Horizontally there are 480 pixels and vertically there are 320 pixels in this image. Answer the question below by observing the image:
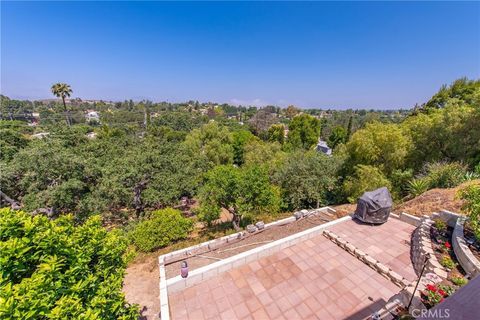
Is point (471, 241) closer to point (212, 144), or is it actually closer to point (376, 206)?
point (376, 206)

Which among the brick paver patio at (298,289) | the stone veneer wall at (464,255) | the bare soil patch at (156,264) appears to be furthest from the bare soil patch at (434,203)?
the bare soil patch at (156,264)

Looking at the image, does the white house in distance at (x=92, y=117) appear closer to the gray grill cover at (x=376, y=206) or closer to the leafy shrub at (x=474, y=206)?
the gray grill cover at (x=376, y=206)

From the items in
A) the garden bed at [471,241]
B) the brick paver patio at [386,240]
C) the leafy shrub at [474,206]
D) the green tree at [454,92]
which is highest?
the green tree at [454,92]

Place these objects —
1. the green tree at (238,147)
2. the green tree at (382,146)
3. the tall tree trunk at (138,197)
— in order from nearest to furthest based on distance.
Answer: the green tree at (382,146) < the tall tree trunk at (138,197) < the green tree at (238,147)

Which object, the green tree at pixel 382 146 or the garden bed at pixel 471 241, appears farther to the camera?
the green tree at pixel 382 146

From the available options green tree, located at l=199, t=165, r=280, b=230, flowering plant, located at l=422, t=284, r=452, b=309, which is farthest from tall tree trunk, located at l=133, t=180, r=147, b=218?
flowering plant, located at l=422, t=284, r=452, b=309

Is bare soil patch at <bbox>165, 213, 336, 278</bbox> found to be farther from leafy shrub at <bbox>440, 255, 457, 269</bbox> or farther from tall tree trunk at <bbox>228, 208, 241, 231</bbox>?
leafy shrub at <bbox>440, 255, 457, 269</bbox>
